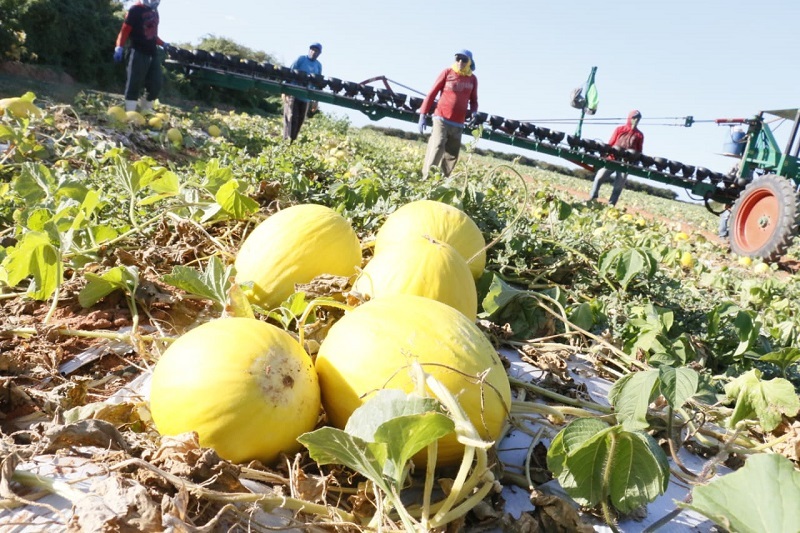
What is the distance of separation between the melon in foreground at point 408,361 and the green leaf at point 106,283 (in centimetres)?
79

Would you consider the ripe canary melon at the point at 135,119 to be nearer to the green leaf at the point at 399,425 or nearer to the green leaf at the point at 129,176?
the green leaf at the point at 129,176

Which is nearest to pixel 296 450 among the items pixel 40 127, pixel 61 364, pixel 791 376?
pixel 61 364

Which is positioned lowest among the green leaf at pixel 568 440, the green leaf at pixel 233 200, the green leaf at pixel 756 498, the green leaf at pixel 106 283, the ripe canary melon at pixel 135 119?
the green leaf at pixel 106 283

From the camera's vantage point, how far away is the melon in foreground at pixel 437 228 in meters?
2.12

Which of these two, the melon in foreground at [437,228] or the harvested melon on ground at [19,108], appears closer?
the melon in foreground at [437,228]

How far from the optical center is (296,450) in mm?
1230

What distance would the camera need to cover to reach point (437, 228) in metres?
2.14

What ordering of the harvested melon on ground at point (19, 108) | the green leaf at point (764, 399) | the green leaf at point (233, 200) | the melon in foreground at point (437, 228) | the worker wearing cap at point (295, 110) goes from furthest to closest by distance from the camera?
the worker wearing cap at point (295, 110), the harvested melon on ground at point (19, 108), the green leaf at point (233, 200), the melon in foreground at point (437, 228), the green leaf at point (764, 399)

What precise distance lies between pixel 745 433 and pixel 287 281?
4.89 feet

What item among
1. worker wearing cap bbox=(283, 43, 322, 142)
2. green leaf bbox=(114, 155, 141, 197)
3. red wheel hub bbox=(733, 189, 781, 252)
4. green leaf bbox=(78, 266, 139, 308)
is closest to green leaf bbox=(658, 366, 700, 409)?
green leaf bbox=(78, 266, 139, 308)

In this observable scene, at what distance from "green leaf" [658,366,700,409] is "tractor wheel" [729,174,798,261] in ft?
22.7

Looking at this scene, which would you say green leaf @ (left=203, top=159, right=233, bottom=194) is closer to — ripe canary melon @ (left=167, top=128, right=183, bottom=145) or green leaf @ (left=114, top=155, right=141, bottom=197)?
green leaf @ (left=114, top=155, right=141, bottom=197)

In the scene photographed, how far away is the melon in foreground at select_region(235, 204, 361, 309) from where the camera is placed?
178cm

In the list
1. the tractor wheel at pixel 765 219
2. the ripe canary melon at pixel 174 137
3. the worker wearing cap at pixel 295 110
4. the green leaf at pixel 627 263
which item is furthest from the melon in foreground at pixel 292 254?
the worker wearing cap at pixel 295 110
